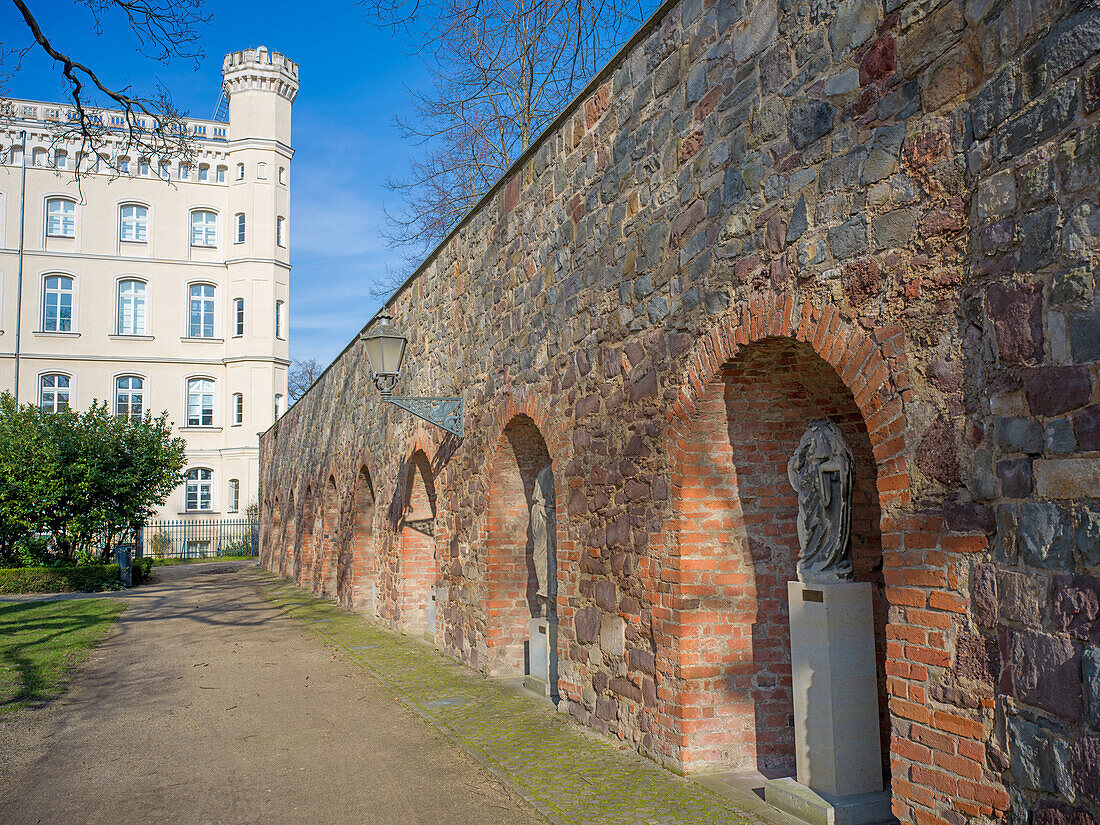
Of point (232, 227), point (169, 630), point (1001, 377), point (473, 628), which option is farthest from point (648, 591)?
point (232, 227)

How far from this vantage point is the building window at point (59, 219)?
105 feet

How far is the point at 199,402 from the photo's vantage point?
3347cm

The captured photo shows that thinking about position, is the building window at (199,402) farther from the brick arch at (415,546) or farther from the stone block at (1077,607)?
the stone block at (1077,607)

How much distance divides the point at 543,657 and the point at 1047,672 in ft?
17.0

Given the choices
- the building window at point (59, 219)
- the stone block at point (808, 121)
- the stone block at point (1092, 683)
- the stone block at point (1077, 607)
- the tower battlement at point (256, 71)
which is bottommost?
the stone block at point (1092, 683)

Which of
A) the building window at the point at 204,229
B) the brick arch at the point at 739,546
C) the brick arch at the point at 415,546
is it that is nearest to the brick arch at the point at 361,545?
the brick arch at the point at 415,546

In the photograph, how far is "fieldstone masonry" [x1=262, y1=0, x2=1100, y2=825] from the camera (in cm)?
288

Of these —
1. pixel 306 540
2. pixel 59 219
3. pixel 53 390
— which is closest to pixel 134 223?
pixel 59 219

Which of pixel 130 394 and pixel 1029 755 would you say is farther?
pixel 130 394

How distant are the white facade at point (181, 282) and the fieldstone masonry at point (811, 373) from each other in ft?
89.4

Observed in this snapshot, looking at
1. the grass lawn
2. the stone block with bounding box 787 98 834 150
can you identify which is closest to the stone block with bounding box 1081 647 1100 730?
the stone block with bounding box 787 98 834 150

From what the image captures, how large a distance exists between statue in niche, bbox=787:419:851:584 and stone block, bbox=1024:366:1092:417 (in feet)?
4.72

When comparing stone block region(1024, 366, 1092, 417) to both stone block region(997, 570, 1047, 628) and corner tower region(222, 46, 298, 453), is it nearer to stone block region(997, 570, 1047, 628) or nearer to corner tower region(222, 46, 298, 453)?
stone block region(997, 570, 1047, 628)

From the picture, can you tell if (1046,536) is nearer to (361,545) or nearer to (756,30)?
(756,30)
